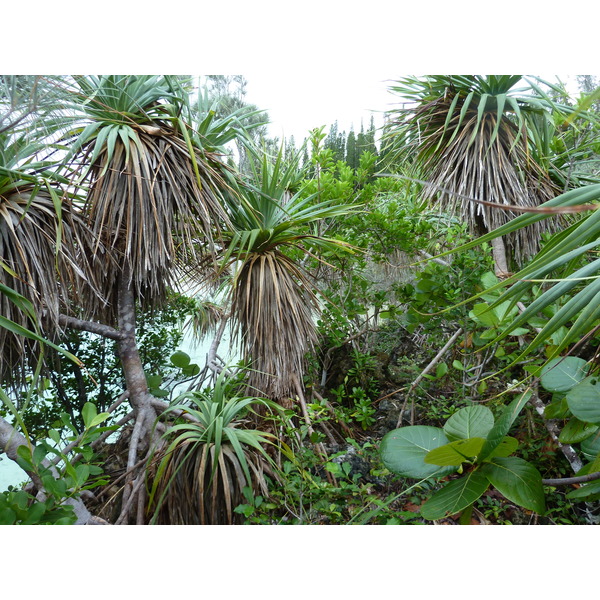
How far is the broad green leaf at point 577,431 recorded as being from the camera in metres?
1.05

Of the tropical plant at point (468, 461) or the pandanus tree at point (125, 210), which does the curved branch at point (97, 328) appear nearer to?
the pandanus tree at point (125, 210)

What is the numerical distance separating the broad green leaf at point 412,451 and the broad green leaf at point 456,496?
0.17 ft

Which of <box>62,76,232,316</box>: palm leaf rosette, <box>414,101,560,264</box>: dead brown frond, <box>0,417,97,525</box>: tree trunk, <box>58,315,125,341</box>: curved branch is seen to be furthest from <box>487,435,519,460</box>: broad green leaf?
<box>58,315,125,341</box>: curved branch

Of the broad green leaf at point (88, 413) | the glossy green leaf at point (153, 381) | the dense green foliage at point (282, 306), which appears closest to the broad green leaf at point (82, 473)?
the dense green foliage at point (282, 306)

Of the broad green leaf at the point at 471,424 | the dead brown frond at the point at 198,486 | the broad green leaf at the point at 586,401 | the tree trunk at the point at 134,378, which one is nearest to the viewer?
the broad green leaf at the point at 586,401

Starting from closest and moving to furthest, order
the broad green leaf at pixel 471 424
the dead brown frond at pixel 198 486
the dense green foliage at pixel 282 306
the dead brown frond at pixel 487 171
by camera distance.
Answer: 1. the broad green leaf at pixel 471 424
2. the dense green foliage at pixel 282 306
3. the dead brown frond at pixel 198 486
4. the dead brown frond at pixel 487 171

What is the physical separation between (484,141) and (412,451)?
1196mm

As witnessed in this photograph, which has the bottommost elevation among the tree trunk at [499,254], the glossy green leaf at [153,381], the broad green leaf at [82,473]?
the glossy green leaf at [153,381]

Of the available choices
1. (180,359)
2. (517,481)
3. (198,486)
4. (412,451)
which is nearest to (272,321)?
(180,359)

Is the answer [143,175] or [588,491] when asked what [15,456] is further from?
[588,491]

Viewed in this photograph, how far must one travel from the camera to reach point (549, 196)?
176 centimetres

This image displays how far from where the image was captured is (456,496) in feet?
3.30

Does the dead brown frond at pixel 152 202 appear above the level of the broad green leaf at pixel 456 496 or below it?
above
